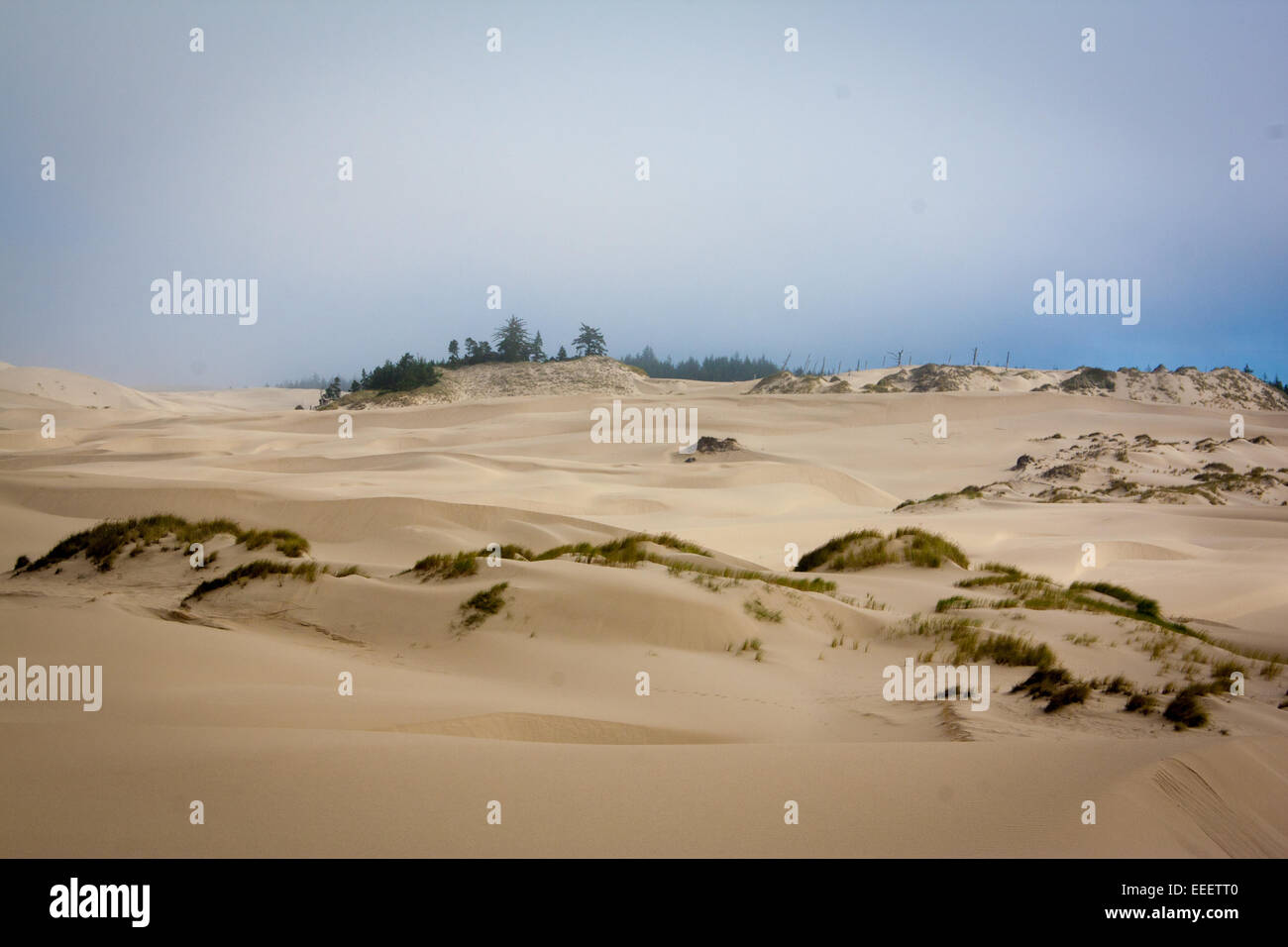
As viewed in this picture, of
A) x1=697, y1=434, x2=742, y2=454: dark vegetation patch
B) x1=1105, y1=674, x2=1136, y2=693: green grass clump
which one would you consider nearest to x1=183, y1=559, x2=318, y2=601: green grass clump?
x1=1105, y1=674, x2=1136, y2=693: green grass clump

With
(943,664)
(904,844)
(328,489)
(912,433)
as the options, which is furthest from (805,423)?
(904,844)

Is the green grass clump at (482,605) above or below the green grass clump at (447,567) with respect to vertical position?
below

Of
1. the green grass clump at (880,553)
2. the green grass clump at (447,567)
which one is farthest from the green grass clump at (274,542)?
the green grass clump at (880,553)

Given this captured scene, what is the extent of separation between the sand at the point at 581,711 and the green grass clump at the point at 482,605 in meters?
0.09

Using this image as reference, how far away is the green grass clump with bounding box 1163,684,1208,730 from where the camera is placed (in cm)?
475

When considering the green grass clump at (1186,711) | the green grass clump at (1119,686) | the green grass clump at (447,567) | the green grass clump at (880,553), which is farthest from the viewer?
the green grass clump at (880,553)

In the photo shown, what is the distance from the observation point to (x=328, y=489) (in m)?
19.2

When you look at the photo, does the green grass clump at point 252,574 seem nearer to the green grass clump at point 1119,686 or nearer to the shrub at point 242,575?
the shrub at point 242,575

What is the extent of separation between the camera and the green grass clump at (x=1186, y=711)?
4754mm

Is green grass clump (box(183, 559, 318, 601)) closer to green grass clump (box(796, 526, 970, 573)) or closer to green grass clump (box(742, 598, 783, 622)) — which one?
green grass clump (box(742, 598, 783, 622))

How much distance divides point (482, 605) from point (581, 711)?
2.63 meters
